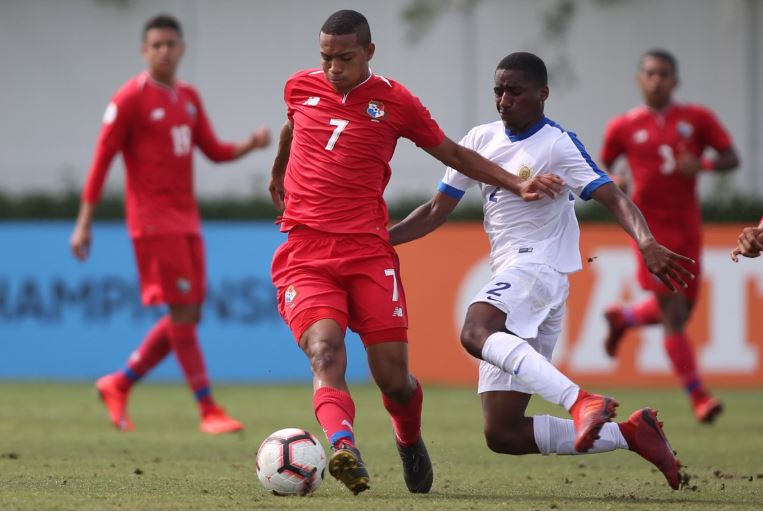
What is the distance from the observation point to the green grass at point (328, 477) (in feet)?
20.3

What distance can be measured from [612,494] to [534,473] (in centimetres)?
109

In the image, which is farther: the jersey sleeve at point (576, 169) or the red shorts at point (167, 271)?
the red shorts at point (167, 271)

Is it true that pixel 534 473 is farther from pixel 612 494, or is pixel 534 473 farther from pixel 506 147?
pixel 506 147

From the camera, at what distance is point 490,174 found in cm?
675

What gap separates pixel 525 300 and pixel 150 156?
4461 millimetres

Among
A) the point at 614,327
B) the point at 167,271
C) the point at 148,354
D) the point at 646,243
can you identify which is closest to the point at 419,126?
the point at 646,243

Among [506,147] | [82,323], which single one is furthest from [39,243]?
[506,147]

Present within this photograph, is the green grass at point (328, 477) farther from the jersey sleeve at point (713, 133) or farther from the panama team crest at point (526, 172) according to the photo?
the jersey sleeve at point (713, 133)

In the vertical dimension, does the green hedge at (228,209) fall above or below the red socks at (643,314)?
above

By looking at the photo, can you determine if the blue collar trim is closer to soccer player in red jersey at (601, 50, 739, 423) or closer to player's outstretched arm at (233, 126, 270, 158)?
player's outstretched arm at (233, 126, 270, 158)

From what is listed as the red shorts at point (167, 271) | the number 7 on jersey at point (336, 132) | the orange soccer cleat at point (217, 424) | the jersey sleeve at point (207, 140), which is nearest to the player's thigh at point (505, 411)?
the number 7 on jersey at point (336, 132)

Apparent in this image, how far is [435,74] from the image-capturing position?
1989cm

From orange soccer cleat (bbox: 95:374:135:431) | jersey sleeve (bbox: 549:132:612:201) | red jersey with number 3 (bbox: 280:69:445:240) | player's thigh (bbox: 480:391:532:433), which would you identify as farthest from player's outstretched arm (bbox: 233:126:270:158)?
player's thigh (bbox: 480:391:532:433)

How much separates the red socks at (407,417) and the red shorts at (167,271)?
3.85 metres
